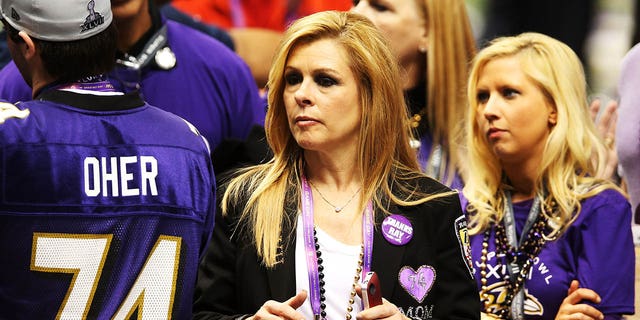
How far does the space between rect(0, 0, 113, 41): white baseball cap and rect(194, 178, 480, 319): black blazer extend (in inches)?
27.8

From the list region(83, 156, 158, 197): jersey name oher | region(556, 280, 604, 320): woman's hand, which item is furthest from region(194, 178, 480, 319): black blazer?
region(556, 280, 604, 320): woman's hand

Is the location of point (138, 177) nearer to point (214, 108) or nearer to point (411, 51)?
point (214, 108)

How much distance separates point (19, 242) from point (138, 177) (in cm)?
37

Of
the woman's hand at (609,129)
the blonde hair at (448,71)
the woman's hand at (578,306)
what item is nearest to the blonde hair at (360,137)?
the woman's hand at (578,306)

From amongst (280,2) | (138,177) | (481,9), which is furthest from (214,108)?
(481,9)

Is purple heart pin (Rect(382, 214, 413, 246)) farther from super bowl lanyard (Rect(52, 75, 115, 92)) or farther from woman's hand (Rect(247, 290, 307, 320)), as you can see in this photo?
super bowl lanyard (Rect(52, 75, 115, 92))

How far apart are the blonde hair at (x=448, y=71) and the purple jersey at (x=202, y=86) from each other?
74 centimetres

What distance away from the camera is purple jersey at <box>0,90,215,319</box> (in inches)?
121

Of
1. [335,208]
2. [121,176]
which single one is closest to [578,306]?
[335,208]

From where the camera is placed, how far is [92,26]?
130 inches

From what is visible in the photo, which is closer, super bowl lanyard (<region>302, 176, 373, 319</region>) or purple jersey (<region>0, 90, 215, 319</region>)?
purple jersey (<region>0, 90, 215, 319</region>)

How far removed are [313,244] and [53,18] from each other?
3.21 ft

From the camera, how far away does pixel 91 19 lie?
10.8ft

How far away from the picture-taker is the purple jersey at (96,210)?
3.07m
